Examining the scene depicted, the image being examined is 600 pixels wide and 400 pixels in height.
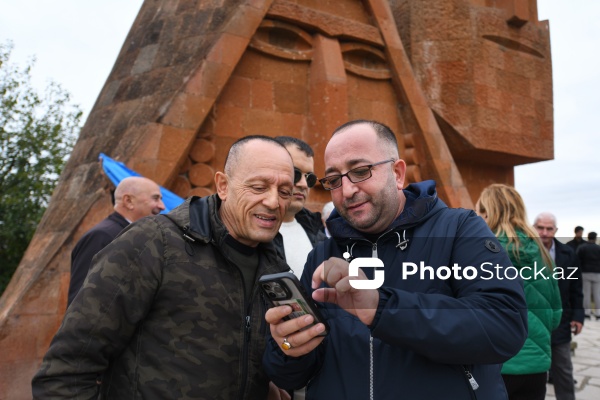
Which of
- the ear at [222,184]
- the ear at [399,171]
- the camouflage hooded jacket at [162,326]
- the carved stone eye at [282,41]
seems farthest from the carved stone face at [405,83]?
the ear at [399,171]

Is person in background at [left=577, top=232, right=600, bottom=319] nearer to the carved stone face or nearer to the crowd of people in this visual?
the carved stone face

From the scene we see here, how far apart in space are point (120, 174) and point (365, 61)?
425cm

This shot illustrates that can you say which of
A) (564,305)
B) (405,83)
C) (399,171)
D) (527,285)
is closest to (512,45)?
(405,83)

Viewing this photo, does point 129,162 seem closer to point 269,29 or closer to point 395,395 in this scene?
point 269,29

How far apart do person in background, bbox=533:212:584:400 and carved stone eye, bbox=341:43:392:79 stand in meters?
4.16

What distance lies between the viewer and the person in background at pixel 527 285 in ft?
10.1

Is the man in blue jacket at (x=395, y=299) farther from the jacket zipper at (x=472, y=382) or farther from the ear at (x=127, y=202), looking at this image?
the ear at (x=127, y=202)

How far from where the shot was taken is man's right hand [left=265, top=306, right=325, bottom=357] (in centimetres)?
156

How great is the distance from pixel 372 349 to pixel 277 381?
1.23 ft

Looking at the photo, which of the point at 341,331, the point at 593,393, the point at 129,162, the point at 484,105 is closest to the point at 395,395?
the point at 341,331

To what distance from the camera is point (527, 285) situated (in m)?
3.20

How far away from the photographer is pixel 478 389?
1.57 metres

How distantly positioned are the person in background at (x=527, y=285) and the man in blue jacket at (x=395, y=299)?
1.51 metres

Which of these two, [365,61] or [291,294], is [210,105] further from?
[291,294]
